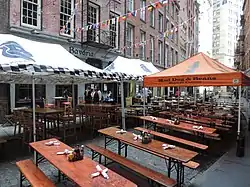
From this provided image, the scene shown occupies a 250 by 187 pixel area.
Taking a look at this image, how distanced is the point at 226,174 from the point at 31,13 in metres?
11.2

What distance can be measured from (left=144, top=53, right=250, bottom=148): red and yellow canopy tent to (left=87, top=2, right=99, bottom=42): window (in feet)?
26.3

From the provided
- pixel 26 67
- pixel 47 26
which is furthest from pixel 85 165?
pixel 47 26

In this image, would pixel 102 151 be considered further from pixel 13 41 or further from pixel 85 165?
pixel 13 41

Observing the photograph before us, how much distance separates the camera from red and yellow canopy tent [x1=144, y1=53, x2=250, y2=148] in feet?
19.0

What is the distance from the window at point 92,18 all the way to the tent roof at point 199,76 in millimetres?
8017

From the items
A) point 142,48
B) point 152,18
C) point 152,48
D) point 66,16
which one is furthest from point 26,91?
point 152,18

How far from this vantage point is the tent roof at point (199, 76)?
19.0ft

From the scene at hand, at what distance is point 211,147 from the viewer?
671cm

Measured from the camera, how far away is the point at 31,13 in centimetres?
1097

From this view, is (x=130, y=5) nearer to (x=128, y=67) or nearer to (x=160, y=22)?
(x=160, y=22)

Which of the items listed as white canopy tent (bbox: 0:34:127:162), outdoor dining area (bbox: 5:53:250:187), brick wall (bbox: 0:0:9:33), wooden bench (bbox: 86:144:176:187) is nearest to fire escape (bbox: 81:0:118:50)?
brick wall (bbox: 0:0:9:33)

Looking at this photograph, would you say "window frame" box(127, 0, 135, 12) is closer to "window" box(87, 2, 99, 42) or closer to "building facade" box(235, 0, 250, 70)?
"window" box(87, 2, 99, 42)

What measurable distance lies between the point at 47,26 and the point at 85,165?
10.3 m

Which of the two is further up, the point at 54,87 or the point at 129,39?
the point at 129,39
